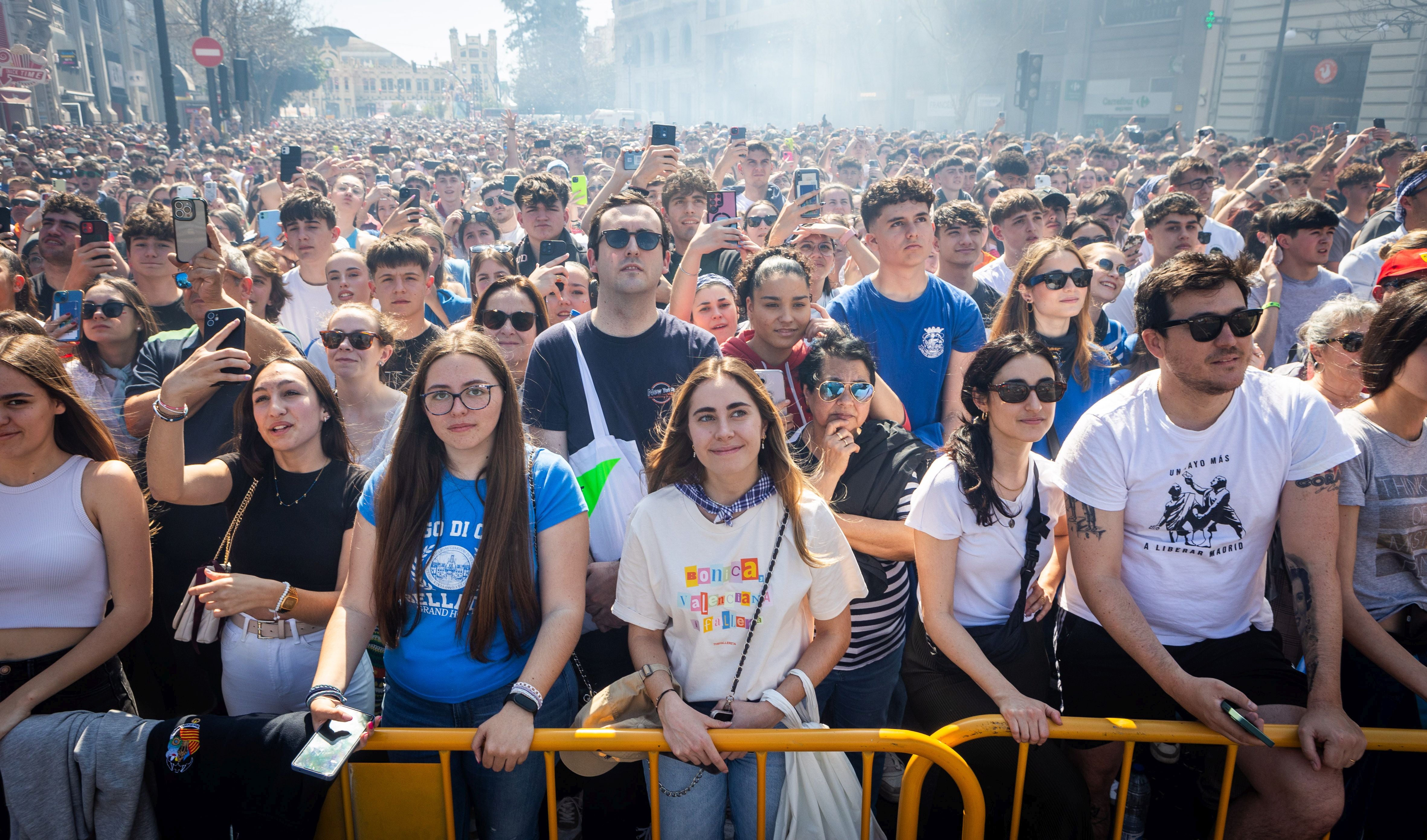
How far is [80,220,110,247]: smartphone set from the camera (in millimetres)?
5180

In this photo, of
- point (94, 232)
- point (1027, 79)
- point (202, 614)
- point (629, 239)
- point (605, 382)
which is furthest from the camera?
point (1027, 79)

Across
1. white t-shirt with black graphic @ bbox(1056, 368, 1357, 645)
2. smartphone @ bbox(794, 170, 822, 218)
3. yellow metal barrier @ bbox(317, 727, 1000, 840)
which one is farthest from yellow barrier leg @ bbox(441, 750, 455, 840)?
smartphone @ bbox(794, 170, 822, 218)

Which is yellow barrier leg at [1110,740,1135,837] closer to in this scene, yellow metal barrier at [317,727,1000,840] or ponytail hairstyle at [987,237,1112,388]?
yellow metal barrier at [317,727,1000,840]

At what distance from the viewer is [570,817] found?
307 centimetres

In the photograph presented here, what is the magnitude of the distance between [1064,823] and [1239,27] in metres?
36.0

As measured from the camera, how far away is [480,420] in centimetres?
261

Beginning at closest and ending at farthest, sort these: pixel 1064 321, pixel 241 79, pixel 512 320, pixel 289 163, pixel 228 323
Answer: pixel 228 323, pixel 512 320, pixel 1064 321, pixel 289 163, pixel 241 79

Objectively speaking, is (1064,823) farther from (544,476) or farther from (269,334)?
(269,334)

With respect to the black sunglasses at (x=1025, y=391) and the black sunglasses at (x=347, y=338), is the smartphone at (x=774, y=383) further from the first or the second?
the black sunglasses at (x=347, y=338)

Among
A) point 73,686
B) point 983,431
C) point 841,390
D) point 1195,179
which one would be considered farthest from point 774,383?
point 1195,179

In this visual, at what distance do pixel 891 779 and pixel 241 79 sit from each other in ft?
106

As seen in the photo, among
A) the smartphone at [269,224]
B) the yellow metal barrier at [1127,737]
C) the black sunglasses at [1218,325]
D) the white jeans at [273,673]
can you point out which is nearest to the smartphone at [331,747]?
the white jeans at [273,673]

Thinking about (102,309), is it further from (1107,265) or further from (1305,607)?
(1107,265)

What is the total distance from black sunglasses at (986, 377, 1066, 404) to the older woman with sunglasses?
2515 mm
